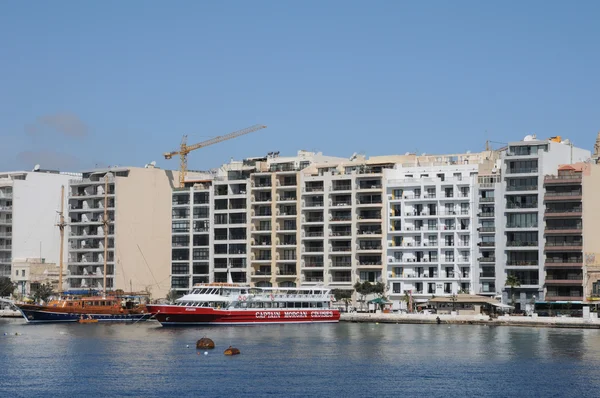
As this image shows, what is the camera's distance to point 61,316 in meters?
164

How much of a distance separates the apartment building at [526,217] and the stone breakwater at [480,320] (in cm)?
1167

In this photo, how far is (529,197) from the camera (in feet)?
541

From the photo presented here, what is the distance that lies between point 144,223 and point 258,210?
22206mm

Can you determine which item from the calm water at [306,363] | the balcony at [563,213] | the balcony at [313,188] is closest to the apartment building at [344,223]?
the balcony at [313,188]

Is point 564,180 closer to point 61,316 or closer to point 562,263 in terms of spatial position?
point 562,263

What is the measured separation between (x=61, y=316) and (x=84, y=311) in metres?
3.32

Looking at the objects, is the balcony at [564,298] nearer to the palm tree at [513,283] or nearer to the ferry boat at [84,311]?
the palm tree at [513,283]

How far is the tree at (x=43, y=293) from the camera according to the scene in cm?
19225

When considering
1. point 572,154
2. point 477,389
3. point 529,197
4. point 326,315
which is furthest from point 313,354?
point 572,154

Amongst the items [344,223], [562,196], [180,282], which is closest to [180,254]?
[180,282]

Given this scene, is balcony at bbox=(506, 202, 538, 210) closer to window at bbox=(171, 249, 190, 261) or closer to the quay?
window at bbox=(171, 249, 190, 261)

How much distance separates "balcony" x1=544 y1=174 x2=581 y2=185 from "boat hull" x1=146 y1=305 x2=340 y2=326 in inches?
1402

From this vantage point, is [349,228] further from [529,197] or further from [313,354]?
[313,354]

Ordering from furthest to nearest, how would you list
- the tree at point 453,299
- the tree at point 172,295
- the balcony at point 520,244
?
the tree at point 172,295
the balcony at point 520,244
the tree at point 453,299
